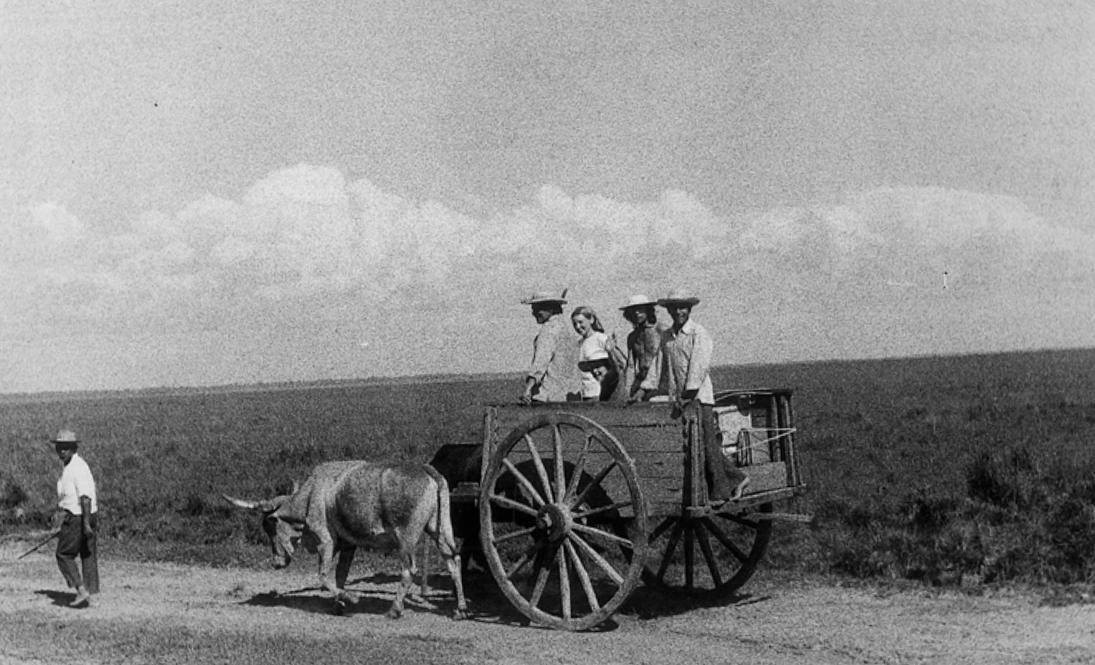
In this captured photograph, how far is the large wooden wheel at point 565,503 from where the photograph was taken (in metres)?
8.55

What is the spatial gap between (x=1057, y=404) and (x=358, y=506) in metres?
31.6

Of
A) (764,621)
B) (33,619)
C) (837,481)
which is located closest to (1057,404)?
(837,481)

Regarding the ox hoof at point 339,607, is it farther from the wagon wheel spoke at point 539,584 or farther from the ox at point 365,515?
the wagon wheel spoke at point 539,584

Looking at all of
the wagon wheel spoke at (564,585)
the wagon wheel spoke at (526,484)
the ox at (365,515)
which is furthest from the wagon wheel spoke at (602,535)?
the ox at (365,515)

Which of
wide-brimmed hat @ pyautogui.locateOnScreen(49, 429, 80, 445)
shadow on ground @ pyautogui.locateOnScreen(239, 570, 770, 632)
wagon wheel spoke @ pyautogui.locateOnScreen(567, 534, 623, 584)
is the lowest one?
shadow on ground @ pyautogui.locateOnScreen(239, 570, 770, 632)

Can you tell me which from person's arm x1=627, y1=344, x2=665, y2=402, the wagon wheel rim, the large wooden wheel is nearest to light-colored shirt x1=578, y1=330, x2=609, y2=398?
person's arm x1=627, y1=344, x2=665, y2=402

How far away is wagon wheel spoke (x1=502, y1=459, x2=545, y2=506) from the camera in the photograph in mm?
8977

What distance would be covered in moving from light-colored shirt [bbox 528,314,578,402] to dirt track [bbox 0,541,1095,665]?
6.85 ft

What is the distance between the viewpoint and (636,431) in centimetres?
889

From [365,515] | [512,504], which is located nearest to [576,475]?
[512,504]

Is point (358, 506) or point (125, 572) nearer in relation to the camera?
point (358, 506)

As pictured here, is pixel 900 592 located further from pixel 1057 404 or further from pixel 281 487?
pixel 1057 404

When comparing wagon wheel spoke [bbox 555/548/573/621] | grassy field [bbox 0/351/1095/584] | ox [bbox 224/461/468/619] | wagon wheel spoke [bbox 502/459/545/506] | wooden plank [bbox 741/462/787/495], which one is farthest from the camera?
grassy field [bbox 0/351/1095/584]

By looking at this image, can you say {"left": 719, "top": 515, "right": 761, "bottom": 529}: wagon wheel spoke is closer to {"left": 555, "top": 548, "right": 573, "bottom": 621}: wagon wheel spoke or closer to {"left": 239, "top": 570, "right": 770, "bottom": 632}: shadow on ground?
{"left": 239, "top": 570, "right": 770, "bottom": 632}: shadow on ground
